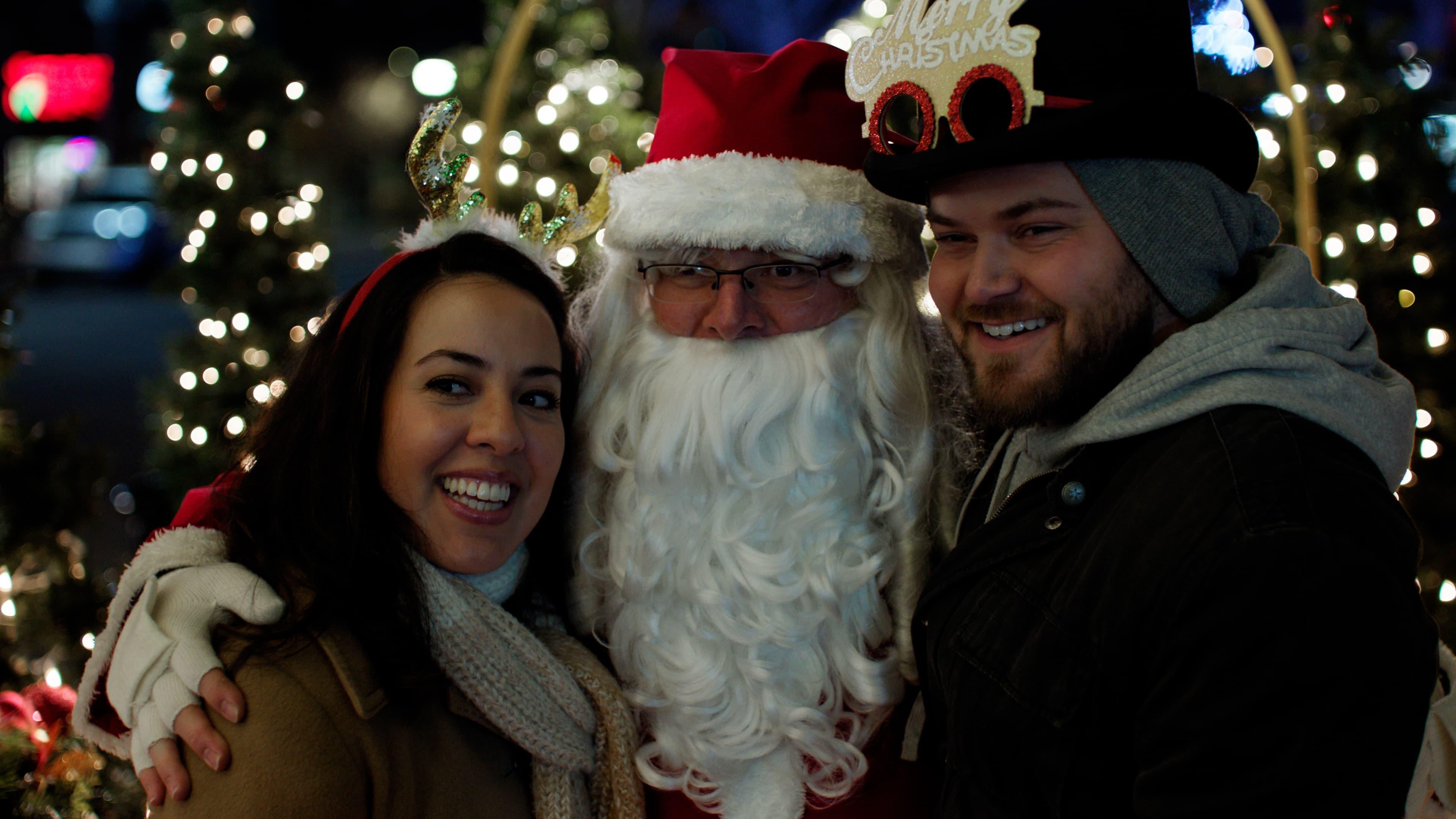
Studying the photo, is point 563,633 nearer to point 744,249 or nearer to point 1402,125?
point 744,249

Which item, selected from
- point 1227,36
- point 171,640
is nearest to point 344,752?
point 171,640

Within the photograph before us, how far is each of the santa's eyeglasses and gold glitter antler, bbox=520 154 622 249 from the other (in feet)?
0.59

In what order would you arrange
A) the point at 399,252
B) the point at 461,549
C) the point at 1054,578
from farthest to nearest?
the point at 399,252 < the point at 461,549 < the point at 1054,578

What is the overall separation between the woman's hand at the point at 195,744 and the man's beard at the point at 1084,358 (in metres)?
1.45

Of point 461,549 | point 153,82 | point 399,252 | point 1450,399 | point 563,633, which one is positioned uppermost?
point 153,82

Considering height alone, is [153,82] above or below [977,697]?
above

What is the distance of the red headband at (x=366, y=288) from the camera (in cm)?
201

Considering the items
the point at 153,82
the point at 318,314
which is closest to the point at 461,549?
the point at 318,314

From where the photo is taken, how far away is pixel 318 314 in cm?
442

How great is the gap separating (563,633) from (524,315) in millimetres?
746

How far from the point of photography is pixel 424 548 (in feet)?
6.40

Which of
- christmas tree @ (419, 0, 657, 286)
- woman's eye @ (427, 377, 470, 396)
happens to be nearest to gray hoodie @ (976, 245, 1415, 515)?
woman's eye @ (427, 377, 470, 396)

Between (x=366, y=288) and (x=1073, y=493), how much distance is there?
1.44 meters

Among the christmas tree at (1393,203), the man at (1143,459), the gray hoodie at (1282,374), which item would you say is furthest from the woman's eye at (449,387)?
the christmas tree at (1393,203)
